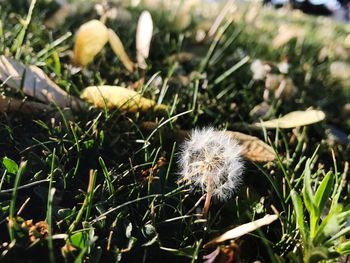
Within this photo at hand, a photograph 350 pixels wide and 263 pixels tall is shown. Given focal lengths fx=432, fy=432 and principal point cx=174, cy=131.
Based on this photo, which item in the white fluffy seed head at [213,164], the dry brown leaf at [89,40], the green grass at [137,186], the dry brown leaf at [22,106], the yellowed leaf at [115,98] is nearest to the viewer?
the green grass at [137,186]

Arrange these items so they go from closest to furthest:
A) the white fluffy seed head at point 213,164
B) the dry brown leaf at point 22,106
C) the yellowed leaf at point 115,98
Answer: the white fluffy seed head at point 213,164, the dry brown leaf at point 22,106, the yellowed leaf at point 115,98

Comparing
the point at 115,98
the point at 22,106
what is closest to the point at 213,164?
the point at 115,98

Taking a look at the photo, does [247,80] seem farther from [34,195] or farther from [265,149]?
[34,195]

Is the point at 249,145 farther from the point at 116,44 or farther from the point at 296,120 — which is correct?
the point at 116,44

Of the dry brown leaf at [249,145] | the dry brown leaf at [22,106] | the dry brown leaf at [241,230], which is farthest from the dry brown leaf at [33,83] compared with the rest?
the dry brown leaf at [241,230]

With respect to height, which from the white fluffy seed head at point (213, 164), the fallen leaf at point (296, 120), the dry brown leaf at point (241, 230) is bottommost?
the fallen leaf at point (296, 120)

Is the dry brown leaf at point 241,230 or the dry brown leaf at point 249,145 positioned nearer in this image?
the dry brown leaf at point 241,230

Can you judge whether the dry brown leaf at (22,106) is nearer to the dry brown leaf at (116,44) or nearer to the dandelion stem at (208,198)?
the dry brown leaf at (116,44)
